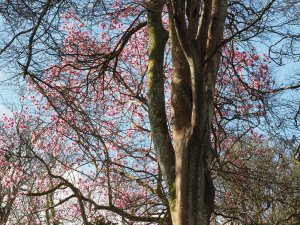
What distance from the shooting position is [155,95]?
4.99 m

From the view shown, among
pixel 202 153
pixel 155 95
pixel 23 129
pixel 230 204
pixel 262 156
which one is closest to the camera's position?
pixel 202 153

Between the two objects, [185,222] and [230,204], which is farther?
[230,204]

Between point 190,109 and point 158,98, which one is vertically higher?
point 158,98

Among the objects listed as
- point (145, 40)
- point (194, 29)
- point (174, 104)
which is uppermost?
point (145, 40)

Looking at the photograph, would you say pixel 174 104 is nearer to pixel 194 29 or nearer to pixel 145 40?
pixel 194 29

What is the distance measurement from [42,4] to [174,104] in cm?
189

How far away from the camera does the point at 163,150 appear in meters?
4.66

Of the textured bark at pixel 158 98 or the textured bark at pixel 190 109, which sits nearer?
the textured bark at pixel 190 109

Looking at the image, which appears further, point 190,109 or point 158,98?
point 158,98

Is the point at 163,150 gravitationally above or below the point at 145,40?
below

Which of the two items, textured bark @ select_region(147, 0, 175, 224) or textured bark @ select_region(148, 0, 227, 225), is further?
textured bark @ select_region(147, 0, 175, 224)

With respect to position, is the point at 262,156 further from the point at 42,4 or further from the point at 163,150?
the point at 42,4

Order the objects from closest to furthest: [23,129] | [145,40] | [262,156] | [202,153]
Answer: [202,153], [145,40], [262,156], [23,129]

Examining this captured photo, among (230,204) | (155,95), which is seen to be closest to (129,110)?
(230,204)
